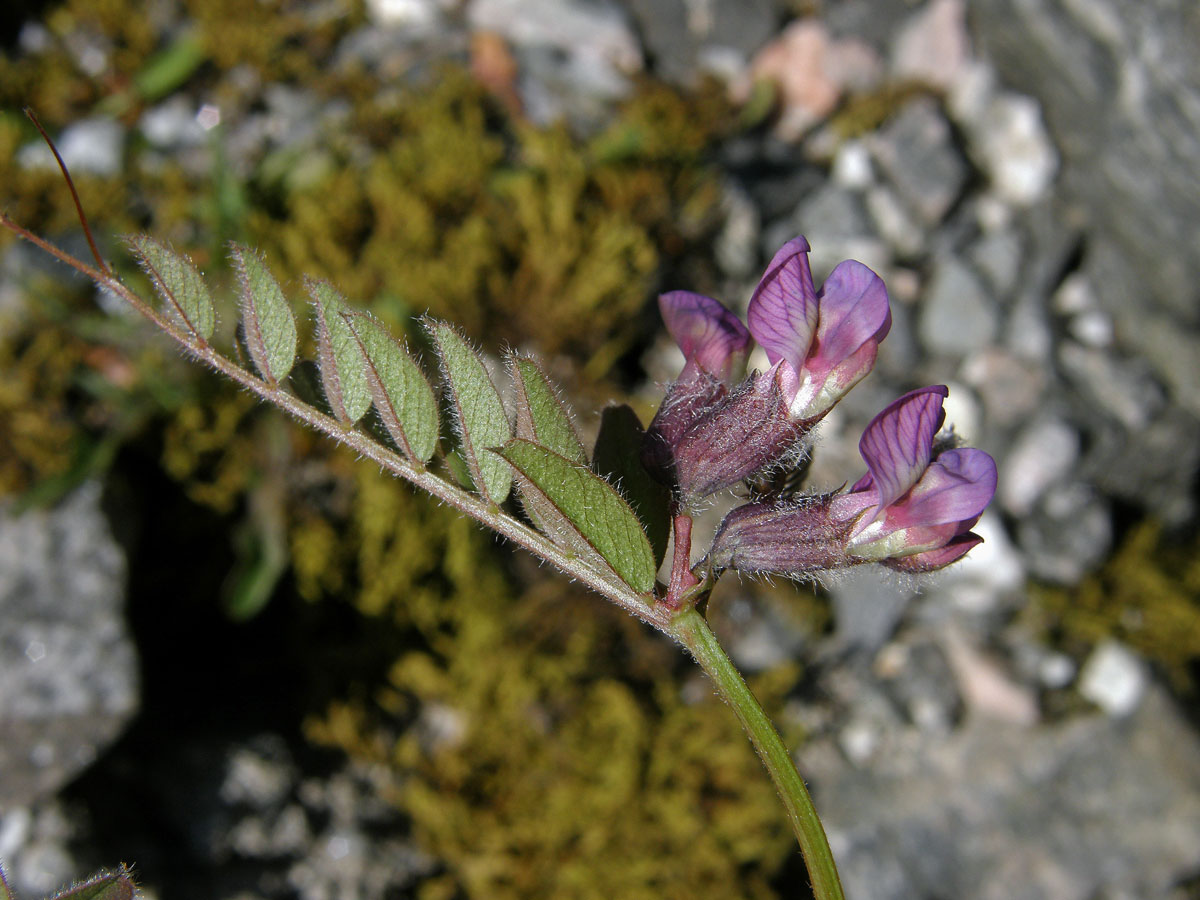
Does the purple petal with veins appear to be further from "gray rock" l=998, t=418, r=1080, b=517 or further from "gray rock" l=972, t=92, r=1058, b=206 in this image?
"gray rock" l=972, t=92, r=1058, b=206

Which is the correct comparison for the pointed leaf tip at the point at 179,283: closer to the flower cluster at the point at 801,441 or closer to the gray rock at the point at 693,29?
the flower cluster at the point at 801,441

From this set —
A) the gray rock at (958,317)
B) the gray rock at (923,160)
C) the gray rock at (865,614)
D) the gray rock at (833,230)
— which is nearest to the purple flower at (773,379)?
the gray rock at (865,614)

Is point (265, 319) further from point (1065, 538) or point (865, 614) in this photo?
point (1065, 538)

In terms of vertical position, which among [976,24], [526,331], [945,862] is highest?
[976,24]

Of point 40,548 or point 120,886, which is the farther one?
point 40,548

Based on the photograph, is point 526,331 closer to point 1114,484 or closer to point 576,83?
point 576,83

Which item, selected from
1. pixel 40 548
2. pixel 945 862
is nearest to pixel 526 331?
pixel 40 548
